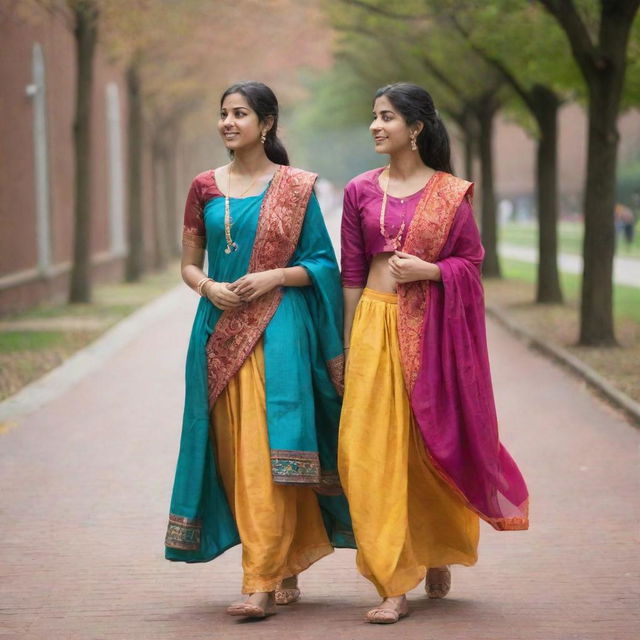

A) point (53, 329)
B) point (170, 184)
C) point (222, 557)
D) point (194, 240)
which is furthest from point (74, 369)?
point (170, 184)

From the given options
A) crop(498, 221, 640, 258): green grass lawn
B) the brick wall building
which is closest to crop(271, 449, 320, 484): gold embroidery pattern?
the brick wall building

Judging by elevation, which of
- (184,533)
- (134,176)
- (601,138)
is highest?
(601,138)

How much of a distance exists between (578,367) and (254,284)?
27.8 ft

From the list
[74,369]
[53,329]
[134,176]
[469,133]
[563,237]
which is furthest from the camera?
[563,237]

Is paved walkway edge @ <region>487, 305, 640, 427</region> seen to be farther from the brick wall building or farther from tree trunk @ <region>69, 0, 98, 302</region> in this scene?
the brick wall building

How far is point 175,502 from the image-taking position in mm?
5625

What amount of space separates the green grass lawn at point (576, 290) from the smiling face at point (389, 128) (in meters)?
13.2

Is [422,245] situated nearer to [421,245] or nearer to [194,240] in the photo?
[421,245]

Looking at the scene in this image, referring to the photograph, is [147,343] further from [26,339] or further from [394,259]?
[394,259]

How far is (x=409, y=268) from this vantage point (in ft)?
17.7

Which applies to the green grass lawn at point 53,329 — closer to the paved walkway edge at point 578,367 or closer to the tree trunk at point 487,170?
the paved walkway edge at point 578,367

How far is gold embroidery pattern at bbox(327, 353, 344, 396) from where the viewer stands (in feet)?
18.4

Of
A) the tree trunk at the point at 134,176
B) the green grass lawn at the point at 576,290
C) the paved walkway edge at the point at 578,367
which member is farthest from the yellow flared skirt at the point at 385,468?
the tree trunk at the point at 134,176

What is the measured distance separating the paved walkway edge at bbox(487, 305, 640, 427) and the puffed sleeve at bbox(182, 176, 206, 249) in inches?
218
